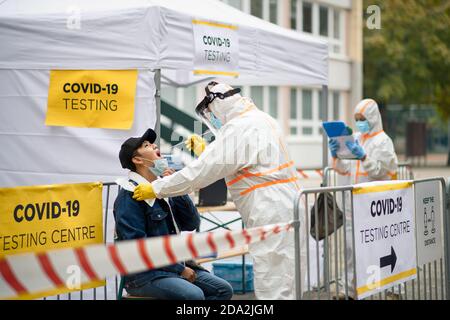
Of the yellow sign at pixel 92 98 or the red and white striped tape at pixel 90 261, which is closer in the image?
the red and white striped tape at pixel 90 261

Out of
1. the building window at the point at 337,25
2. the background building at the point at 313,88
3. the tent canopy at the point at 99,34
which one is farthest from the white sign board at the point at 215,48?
the building window at the point at 337,25

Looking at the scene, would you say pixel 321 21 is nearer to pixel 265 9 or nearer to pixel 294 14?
pixel 294 14

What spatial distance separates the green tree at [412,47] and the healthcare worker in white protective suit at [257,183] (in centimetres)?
2784

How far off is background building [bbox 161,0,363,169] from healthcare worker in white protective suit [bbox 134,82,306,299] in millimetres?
20875

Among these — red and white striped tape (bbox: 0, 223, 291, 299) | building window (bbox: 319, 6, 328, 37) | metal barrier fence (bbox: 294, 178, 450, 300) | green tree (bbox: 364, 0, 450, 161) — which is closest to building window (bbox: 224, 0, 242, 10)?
building window (bbox: 319, 6, 328, 37)

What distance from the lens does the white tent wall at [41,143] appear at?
277 inches

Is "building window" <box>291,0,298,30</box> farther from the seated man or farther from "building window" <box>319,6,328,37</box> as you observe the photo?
the seated man

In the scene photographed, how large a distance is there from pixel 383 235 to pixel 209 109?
1496mm

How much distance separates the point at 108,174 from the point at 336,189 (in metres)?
2.27

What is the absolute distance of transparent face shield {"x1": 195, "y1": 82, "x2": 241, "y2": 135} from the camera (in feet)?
A: 19.1

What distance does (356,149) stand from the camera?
27.0 feet

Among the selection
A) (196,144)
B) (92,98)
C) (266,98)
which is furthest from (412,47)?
(196,144)

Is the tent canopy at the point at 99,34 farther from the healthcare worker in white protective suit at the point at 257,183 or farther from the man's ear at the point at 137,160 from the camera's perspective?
the healthcare worker in white protective suit at the point at 257,183

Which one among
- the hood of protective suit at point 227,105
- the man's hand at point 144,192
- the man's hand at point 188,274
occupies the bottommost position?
the man's hand at point 188,274
